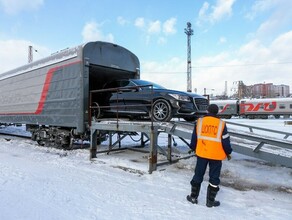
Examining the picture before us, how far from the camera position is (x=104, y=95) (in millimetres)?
10086

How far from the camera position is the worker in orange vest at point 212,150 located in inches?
181

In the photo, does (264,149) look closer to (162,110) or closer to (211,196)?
(211,196)

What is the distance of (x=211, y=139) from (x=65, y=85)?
6.57 meters

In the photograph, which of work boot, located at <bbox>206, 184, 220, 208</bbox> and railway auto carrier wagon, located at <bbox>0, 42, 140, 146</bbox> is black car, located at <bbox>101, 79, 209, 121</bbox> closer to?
railway auto carrier wagon, located at <bbox>0, 42, 140, 146</bbox>

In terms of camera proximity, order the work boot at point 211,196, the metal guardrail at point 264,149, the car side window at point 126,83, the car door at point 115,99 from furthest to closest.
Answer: the car side window at point 126,83 < the car door at point 115,99 < the metal guardrail at point 264,149 < the work boot at point 211,196

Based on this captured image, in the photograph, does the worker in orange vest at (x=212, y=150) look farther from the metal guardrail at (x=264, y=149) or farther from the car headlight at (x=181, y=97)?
the car headlight at (x=181, y=97)

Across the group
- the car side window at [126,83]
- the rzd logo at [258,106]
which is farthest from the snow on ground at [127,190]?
the rzd logo at [258,106]

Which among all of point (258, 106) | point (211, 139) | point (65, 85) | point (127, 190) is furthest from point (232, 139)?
point (258, 106)

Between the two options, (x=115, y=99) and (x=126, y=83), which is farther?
(x=126, y=83)

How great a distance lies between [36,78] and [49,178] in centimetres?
657

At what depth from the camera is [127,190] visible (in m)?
5.38

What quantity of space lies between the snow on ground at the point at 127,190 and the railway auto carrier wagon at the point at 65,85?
186cm

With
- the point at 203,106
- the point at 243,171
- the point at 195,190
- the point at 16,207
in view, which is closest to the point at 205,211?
the point at 195,190

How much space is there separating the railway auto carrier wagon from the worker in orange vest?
5340 millimetres
